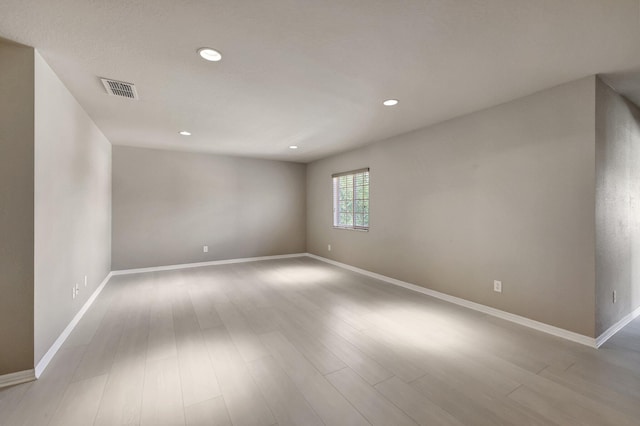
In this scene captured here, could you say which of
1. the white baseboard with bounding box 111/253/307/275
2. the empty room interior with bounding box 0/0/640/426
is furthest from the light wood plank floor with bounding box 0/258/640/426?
the white baseboard with bounding box 111/253/307/275

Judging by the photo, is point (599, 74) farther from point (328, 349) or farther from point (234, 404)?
point (234, 404)

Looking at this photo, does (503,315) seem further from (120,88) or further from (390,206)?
(120,88)

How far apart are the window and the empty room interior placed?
809 millimetres

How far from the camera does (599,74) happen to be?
7.49 feet

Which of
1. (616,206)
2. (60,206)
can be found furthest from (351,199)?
(60,206)

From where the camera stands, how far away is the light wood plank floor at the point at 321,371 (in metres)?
1.54

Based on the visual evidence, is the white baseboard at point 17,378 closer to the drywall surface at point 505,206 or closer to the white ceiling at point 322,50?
the white ceiling at point 322,50

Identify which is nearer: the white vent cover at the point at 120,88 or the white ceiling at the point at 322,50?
the white ceiling at the point at 322,50

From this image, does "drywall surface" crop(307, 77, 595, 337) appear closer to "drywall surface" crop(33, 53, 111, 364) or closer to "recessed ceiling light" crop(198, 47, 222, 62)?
"recessed ceiling light" crop(198, 47, 222, 62)

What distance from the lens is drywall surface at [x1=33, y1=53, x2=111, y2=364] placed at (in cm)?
197

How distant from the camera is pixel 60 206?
7.69ft

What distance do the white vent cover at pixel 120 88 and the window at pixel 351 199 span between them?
11.5 feet

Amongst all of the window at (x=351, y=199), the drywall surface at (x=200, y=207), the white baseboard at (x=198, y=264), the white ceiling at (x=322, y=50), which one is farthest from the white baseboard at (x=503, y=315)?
the drywall surface at (x=200, y=207)

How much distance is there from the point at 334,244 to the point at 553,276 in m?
3.74
